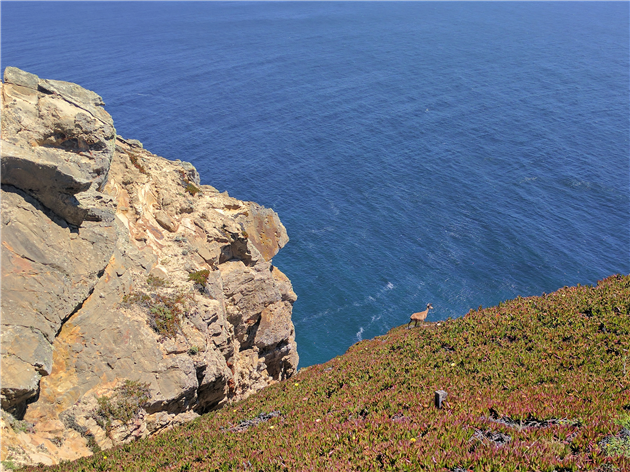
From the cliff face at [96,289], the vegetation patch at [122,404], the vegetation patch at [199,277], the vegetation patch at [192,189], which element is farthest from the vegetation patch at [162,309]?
the vegetation patch at [192,189]

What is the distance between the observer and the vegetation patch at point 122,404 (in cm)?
2497

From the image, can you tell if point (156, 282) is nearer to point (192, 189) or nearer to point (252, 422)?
point (252, 422)

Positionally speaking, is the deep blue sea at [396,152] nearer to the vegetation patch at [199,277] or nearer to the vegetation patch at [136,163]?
the vegetation patch at [199,277]

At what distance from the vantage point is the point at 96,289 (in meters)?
27.9

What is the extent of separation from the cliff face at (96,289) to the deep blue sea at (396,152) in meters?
33.8

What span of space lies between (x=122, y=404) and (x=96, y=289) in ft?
21.4

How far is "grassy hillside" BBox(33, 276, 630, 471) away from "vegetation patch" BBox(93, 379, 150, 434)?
281 cm

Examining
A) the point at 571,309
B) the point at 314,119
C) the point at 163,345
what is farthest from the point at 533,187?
the point at 163,345

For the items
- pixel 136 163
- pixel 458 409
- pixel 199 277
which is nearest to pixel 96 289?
pixel 199 277

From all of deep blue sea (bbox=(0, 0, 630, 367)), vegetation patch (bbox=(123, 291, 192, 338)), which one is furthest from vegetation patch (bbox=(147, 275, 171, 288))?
deep blue sea (bbox=(0, 0, 630, 367))

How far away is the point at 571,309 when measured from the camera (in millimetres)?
27547

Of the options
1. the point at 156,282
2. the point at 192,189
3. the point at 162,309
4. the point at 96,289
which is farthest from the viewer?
the point at 192,189

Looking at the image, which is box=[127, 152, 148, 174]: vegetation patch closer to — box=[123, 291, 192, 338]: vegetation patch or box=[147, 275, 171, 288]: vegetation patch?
box=[147, 275, 171, 288]: vegetation patch

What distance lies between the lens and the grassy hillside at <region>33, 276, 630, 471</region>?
606 inches
